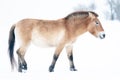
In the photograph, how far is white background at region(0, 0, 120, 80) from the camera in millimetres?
1356

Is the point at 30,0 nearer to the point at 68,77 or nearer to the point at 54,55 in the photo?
the point at 54,55

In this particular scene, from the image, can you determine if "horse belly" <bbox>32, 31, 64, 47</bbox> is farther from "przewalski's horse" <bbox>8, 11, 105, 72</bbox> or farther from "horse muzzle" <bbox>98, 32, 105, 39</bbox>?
"horse muzzle" <bbox>98, 32, 105, 39</bbox>

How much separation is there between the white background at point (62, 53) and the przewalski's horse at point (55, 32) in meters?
0.04

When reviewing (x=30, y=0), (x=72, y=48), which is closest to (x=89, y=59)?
Result: (x=72, y=48)

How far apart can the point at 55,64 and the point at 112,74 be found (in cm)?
26

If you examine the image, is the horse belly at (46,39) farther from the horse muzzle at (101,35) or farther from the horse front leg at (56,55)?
the horse muzzle at (101,35)

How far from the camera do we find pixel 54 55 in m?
1.40

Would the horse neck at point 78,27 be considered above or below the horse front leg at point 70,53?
above

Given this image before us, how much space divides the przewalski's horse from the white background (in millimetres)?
38

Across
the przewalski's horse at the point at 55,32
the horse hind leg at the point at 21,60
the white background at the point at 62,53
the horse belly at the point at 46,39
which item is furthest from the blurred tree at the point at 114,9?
the horse hind leg at the point at 21,60

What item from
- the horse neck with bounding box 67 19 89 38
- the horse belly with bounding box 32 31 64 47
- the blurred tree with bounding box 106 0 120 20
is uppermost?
the blurred tree with bounding box 106 0 120 20

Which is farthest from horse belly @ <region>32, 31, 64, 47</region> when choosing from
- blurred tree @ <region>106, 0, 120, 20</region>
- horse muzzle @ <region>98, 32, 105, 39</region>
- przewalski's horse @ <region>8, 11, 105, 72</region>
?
blurred tree @ <region>106, 0, 120, 20</region>

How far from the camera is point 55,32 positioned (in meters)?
1.39

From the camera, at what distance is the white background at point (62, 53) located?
1.36 m
